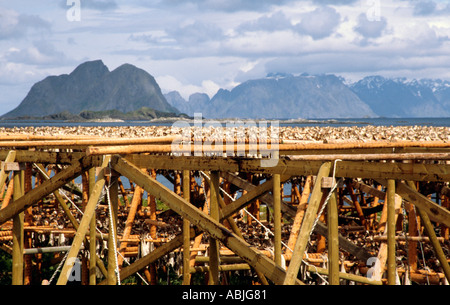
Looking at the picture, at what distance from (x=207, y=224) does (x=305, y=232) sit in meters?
1.22

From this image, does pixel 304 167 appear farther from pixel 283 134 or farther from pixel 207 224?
pixel 283 134

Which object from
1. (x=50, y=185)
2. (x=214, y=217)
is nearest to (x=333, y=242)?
(x=214, y=217)

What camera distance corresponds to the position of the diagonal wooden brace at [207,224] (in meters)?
5.93

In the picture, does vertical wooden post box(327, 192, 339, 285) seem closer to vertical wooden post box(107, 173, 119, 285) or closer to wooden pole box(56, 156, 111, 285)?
vertical wooden post box(107, 173, 119, 285)

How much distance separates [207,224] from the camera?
6.35 metres

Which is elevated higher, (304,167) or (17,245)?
(304,167)

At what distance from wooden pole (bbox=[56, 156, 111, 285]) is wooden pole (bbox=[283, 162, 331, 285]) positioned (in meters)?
2.55

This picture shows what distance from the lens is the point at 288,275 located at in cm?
554

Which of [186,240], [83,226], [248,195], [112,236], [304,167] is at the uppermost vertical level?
[304,167]

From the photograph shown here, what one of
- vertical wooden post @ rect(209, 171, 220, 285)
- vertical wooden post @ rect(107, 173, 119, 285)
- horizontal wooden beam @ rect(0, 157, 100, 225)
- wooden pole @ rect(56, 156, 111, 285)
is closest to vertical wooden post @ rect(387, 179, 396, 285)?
vertical wooden post @ rect(209, 171, 220, 285)

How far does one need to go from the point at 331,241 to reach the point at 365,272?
4.19 m

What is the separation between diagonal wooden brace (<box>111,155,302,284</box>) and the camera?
5.93 meters
